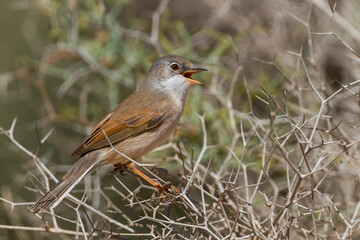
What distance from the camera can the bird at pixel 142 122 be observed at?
4.56 metres

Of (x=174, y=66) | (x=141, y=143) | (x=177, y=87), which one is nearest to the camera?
(x=141, y=143)

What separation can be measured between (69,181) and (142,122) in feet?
2.98

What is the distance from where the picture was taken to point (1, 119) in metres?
8.62

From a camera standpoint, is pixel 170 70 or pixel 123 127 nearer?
pixel 123 127

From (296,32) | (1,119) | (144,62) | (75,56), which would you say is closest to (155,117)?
(144,62)

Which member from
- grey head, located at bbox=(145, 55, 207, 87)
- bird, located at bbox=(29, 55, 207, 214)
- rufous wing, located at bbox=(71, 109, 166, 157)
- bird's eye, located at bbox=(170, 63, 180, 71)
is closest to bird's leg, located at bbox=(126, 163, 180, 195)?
bird, located at bbox=(29, 55, 207, 214)

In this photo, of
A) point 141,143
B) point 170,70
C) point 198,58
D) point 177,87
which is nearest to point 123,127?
point 141,143

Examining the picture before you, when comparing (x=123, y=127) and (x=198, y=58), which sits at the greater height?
(x=198, y=58)

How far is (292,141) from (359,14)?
139 cm

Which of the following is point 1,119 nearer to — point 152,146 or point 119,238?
point 152,146

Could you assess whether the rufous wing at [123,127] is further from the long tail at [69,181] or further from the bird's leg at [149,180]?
the bird's leg at [149,180]

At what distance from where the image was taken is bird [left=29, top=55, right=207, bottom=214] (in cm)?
456

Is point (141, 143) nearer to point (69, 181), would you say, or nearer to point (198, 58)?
point (69, 181)

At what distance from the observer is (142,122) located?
4809 mm
